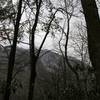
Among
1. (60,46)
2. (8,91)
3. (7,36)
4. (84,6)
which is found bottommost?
(8,91)

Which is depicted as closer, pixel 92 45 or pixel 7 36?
pixel 92 45

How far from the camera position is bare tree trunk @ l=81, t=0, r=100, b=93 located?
3.48m

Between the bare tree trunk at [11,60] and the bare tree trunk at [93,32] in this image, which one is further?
the bare tree trunk at [11,60]

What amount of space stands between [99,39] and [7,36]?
37.8 feet

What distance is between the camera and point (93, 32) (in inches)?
144

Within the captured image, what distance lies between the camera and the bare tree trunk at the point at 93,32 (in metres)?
3.48

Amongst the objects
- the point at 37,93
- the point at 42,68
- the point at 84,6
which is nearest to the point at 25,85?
the point at 42,68

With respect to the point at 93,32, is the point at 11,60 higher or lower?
higher

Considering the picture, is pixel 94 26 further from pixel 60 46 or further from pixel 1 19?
pixel 60 46

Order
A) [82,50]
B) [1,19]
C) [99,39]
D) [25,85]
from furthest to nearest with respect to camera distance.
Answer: [25,85]
[82,50]
[1,19]
[99,39]

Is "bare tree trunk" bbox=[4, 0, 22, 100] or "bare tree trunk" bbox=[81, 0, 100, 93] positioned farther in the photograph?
"bare tree trunk" bbox=[4, 0, 22, 100]

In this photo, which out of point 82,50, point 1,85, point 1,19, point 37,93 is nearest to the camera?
point 1,85

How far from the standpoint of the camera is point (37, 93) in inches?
1233

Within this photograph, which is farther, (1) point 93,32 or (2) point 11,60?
(2) point 11,60
